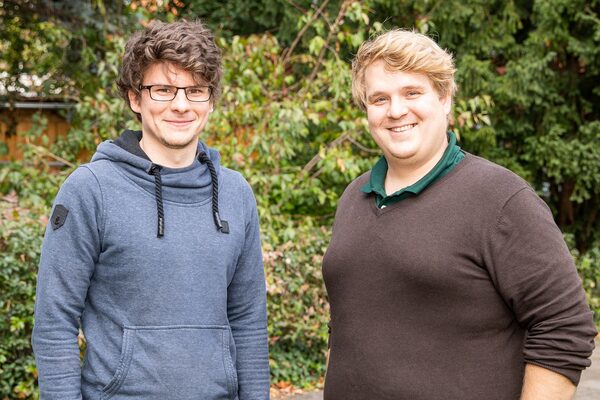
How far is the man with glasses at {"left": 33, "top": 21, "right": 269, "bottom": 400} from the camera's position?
2.12 meters

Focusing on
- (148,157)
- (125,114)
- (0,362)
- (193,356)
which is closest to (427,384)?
(193,356)

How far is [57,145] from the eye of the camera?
7180mm

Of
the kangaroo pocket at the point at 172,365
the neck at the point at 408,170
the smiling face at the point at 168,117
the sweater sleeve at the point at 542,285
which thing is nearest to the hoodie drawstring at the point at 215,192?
the smiling face at the point at 168,117

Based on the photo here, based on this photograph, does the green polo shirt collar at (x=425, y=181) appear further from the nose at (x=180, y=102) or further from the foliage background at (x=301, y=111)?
the foliage background at (x=301, y=111)

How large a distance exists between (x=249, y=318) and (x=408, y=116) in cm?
85

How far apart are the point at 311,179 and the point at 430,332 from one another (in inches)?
172

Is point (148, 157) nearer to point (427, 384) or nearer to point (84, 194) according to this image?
point (84, 194)

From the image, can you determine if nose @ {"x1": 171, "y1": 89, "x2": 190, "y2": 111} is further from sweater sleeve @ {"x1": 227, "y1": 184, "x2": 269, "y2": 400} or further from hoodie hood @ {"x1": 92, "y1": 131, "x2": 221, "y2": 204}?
sweater sleeve @ {"x1": 227, "y1": 184, "x2": 269, "y2": 400}

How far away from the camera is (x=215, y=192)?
240cm

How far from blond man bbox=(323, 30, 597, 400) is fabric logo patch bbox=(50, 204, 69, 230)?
84 centimetres

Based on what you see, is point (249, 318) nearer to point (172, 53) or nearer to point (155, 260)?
point (155, 260)

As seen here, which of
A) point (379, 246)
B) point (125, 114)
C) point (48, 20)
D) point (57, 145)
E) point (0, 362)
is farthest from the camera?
point (48, 20)

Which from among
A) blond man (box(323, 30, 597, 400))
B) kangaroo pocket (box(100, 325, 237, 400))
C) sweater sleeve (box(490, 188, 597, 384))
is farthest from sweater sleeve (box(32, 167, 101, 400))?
sweater sleeve (box(490, 188, 597, 384))

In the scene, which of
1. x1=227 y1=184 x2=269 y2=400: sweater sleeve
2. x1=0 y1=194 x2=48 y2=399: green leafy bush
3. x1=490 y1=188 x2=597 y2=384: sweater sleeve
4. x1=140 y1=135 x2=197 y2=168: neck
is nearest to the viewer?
x1=490 y1=188 x2=597 y2=384: sweater sleeve
